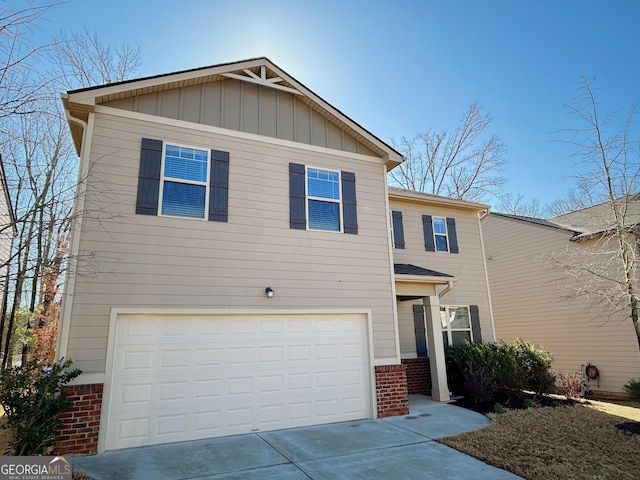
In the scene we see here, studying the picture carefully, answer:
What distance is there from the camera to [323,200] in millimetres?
8625

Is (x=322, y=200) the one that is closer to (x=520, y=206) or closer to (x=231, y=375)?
(x=231, y=375)

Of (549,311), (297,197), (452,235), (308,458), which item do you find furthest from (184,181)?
(549,311)

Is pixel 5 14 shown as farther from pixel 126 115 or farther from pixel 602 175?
pixel 602 175

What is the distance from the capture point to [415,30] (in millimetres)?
10367

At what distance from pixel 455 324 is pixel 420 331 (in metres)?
1.31

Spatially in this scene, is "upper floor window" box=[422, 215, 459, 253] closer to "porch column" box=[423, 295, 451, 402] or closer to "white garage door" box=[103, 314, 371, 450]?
"porch column" box=[423, 295, 451, 402]

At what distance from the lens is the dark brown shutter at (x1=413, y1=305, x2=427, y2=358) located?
36.2ft

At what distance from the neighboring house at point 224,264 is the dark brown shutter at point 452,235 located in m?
3.70

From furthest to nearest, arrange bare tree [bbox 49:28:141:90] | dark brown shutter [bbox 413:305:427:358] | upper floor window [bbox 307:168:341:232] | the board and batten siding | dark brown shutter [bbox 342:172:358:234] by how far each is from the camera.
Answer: bare tree [bbox 49:28:141:90]
the board and batten siding
dark brown shutter [bbox 413:305:427:358]
dark brown shutter [bbox 342:172:358:234]
upper floor window [bbox 307:168:341:232]

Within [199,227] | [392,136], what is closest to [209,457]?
[199,227]

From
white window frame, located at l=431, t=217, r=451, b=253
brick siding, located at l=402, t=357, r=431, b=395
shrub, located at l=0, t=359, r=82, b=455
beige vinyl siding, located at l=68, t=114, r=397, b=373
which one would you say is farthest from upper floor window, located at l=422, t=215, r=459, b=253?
shrub, located at l=0, t=359, r=82, b=455

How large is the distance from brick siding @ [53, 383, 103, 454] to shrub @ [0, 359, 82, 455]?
176mm

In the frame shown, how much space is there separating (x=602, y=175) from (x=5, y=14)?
1074 cm

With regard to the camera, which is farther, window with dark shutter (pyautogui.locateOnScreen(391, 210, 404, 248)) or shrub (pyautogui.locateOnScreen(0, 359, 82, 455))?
window with dark shutter (pyautogui.locateOnScreen(391, 210, 404, 248))
